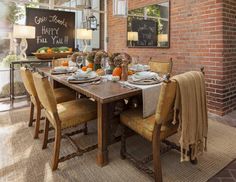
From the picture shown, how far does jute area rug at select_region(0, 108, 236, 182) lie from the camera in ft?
5.70

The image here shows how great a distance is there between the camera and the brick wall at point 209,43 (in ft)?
9.91

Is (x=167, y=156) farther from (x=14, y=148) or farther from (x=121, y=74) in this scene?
(x=14, y=148)

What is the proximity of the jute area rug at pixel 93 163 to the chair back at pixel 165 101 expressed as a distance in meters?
0.57

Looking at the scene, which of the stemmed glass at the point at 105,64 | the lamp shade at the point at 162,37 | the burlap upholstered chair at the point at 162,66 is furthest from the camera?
the lamp shade at the point at 162,37

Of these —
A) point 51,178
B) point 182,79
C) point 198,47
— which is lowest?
point 51,178

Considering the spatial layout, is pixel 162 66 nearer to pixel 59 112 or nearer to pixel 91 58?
pixel 91 58

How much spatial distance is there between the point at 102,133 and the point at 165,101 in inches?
25.6

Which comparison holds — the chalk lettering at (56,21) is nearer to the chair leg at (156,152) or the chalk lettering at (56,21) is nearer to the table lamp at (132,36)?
the table lamp at (132,36)

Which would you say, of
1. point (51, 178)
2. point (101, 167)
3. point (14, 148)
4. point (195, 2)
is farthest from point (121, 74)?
point (195, 2)

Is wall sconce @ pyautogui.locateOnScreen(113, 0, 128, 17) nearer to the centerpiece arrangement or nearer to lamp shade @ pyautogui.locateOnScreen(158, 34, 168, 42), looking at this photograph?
the centerpiece arrangement

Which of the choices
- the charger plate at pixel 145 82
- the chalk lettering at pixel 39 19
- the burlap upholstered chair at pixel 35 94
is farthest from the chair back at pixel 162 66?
the chalk lettering at pixel 39 19

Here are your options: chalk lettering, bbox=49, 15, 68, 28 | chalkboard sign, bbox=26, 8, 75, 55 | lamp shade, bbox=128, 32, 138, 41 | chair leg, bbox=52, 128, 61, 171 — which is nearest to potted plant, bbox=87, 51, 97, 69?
chair leg, bbox=52, 128, 61, 171

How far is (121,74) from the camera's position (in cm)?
207

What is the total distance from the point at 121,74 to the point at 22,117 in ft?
6.17
